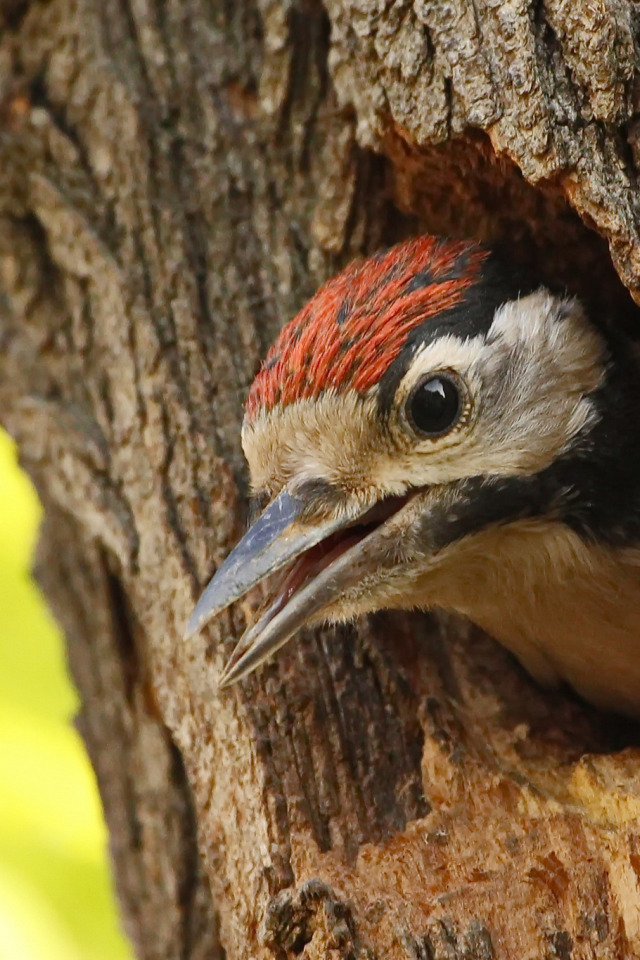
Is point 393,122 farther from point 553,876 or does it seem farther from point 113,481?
point 553,876

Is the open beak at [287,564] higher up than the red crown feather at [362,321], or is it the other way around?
the red crown feather at [362,321]

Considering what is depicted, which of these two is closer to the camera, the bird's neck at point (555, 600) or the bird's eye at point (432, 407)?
the bird's eye at point (432, 407)

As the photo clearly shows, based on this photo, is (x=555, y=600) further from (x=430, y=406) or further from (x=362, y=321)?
(x=362, y=321)

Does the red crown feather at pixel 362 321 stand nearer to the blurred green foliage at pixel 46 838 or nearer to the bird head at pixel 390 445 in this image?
the bird head at pixel 390 445

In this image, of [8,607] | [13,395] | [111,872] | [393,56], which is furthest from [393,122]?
[8,607]

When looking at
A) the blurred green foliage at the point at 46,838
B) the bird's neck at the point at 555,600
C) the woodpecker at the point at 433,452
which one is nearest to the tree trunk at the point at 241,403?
the bird's neck at the point at 555,600

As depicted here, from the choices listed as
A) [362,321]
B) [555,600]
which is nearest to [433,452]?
[362,321]

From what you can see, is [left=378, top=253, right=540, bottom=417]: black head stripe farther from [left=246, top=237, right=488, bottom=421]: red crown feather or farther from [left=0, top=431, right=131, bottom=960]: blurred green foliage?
[left=0, top=431, right=131, bottom=960]: blurred green foliage
